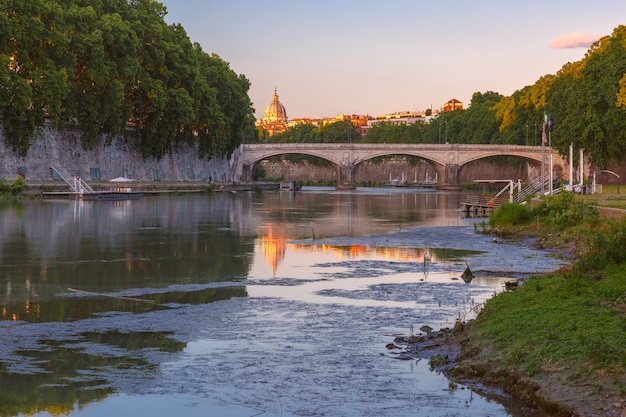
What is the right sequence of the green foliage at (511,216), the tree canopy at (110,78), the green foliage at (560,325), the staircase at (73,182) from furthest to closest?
the staircase at (73,182) → the tree canopy at (110,78) → the green foliage at (511,216) → the green foliage at (560,325)

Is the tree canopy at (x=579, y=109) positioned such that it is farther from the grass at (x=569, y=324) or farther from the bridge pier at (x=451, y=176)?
the grass at (x=569, y=324)

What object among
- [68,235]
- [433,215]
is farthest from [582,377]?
[433,215]

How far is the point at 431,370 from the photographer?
15.7 meters

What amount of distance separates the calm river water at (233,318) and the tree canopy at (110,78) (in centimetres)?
3278

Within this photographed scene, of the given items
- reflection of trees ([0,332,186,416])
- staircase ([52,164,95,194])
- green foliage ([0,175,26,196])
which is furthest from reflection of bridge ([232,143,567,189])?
reflection of trees ([0,332,186,416])

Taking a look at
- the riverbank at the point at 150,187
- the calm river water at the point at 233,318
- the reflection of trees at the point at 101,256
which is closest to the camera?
the calm river water at the point at 233,318

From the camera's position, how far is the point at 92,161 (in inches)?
3561

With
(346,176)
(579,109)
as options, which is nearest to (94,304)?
(579,109)

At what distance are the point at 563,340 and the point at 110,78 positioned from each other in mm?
70591

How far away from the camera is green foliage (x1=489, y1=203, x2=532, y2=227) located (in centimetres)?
4484

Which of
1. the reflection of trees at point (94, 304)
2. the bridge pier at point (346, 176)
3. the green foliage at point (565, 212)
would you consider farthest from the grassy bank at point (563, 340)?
the bridge pier at point (346, 176)

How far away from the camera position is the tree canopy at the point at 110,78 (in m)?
71.3

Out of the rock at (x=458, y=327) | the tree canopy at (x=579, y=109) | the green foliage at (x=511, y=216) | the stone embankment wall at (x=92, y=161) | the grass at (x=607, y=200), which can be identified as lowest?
the rock at (x=458, y=327)

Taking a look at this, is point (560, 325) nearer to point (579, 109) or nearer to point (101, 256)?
point (101, 256)
